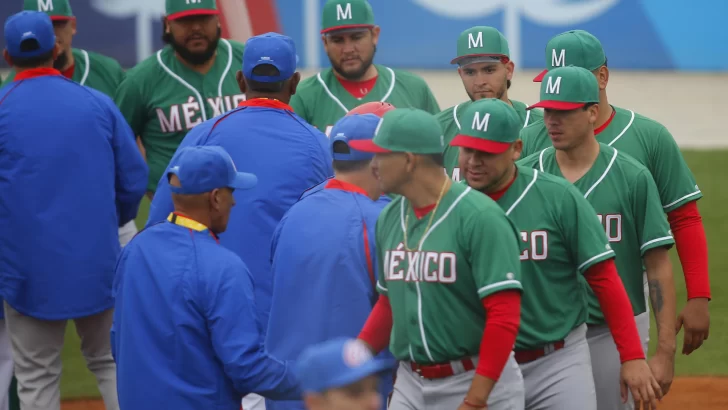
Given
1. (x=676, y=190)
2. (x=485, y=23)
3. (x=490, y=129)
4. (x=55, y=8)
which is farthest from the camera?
(x=485, y=23)

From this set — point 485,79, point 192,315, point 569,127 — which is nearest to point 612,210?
point 569,127

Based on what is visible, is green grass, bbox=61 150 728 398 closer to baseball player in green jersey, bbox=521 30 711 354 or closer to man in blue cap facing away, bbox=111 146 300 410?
baseball player in green jersey, bbox=521 30 711 354

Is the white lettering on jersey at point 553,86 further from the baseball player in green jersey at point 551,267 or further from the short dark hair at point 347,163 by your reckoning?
the short dark hair at point 347,163

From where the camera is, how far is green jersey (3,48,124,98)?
23.6 ft

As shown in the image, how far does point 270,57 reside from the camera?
518 centimetres

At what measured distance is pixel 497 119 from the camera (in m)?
4.13

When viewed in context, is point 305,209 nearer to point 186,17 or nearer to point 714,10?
point 186,17

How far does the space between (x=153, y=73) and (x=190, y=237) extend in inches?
114

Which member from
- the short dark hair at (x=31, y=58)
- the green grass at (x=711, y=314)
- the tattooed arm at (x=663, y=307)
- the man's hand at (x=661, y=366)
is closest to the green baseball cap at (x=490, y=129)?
the tattooed arm at (x=663, y=307)

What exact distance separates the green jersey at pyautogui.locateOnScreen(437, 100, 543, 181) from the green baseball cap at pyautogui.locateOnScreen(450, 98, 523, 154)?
1160mm

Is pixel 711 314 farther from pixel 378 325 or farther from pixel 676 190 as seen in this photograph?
pixel 378 325

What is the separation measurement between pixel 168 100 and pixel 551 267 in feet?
9.75

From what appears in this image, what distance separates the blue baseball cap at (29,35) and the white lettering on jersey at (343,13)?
1.62m

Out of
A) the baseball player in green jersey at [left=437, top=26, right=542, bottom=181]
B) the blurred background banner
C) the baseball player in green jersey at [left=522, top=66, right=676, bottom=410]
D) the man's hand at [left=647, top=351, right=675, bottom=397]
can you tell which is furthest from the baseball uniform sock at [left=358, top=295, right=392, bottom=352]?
the blurred background banner
